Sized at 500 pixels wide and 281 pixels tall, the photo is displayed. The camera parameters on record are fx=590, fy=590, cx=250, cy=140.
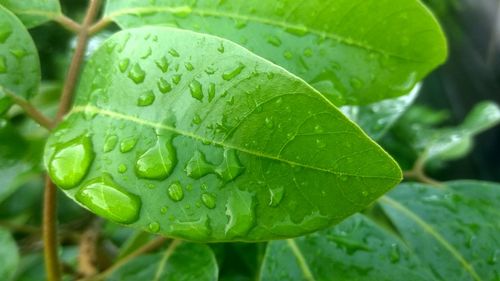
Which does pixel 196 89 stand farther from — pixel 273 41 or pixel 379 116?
pixel 379 116

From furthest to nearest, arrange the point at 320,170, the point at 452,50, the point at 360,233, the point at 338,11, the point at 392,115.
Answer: the point at 452,50
the point at 392,115
the point at 360,233
the point at 338,11
the point at 320,170

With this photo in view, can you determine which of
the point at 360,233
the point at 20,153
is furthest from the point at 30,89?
the point at 360,233

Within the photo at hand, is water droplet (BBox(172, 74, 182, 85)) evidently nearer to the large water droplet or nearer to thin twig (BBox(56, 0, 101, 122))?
the large water droplet

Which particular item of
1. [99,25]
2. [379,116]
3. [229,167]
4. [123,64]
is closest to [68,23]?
[99,25]

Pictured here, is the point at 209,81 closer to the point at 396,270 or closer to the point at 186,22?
the point at 186,22

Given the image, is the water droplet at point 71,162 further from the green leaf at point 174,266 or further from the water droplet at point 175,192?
the green leaf at point 174,266

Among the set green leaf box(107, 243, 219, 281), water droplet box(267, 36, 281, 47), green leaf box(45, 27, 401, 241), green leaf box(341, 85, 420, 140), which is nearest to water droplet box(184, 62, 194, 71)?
green leaf box(45, 27, 401, 241)

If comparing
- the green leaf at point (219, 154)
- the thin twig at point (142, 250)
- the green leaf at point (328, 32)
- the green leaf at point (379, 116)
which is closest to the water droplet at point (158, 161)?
the green leaf at point (219, 154)
